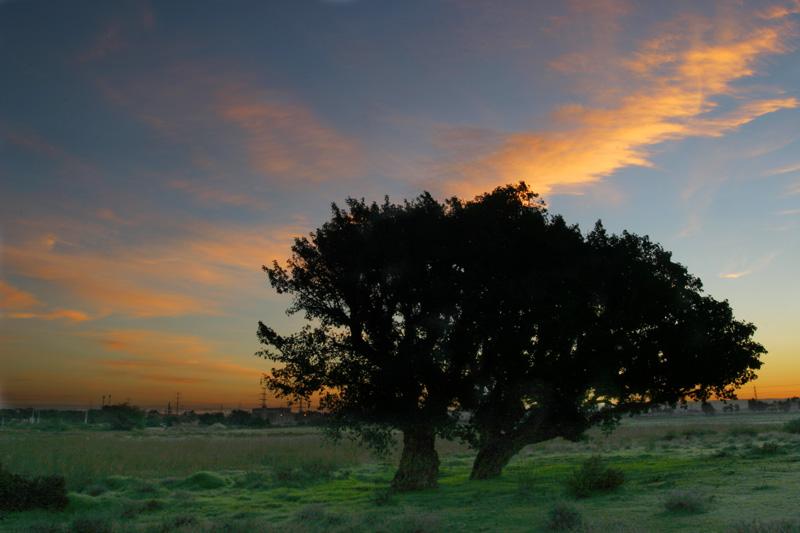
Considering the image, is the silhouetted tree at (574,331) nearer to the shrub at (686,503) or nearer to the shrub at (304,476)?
the shrub at (686,503)

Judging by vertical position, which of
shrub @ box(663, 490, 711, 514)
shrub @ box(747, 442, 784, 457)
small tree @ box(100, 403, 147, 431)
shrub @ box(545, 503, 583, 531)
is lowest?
small tree @ box(100, 403, 147, 431)

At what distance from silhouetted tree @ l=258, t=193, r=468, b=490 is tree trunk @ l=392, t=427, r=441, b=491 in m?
0.04

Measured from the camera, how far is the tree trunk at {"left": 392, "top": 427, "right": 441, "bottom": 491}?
82.5ft

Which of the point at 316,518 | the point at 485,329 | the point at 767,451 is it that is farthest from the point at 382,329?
the point at 767,451

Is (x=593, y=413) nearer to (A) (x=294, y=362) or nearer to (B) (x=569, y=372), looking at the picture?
(B) (x=569, y=372)

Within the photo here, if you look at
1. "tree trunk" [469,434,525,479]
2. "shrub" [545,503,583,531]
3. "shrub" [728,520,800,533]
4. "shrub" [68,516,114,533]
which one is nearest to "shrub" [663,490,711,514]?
"shrub" [545,503,583,531]

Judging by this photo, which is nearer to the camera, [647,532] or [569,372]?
[647,532]

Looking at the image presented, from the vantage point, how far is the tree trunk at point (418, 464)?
2516 cm

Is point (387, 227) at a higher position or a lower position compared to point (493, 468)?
higher

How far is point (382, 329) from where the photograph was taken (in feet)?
82.6

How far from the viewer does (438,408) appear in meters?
25.0

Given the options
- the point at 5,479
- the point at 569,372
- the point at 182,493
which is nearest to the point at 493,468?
the point at 569,372

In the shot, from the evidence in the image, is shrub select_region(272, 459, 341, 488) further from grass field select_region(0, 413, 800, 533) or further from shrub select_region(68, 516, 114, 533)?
shrub select_region(68, 516, 114, 533)

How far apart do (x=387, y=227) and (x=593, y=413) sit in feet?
42.4
